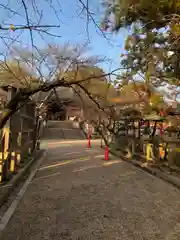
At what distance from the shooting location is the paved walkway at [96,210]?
15.1 feet

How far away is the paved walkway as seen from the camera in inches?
181

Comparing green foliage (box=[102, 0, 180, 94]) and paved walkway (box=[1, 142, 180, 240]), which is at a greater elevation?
green foliage (box=[102, 0, 180, 94])

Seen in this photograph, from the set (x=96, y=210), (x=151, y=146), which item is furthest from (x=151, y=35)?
(x=96, y=210)

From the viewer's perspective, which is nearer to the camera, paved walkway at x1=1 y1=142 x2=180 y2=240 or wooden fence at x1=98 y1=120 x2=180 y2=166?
paved walkway at x1=1 y1=142 x2=180 y2=240

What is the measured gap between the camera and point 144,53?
11344 mm

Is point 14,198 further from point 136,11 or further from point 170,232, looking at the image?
point 136,11

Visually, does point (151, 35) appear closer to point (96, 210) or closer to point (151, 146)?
point (151, 146)

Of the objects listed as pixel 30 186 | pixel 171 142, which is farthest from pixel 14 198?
pixel 171 142

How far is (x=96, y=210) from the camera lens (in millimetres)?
5930

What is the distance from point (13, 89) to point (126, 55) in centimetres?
607

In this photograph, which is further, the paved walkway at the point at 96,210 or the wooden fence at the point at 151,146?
the wooden fence at the point at 151,146

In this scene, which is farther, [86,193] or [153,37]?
[153,37]

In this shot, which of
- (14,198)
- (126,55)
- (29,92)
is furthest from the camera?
(126,55)

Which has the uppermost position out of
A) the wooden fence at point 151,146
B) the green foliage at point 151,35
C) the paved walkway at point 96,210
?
the green foliage at point 151,35
